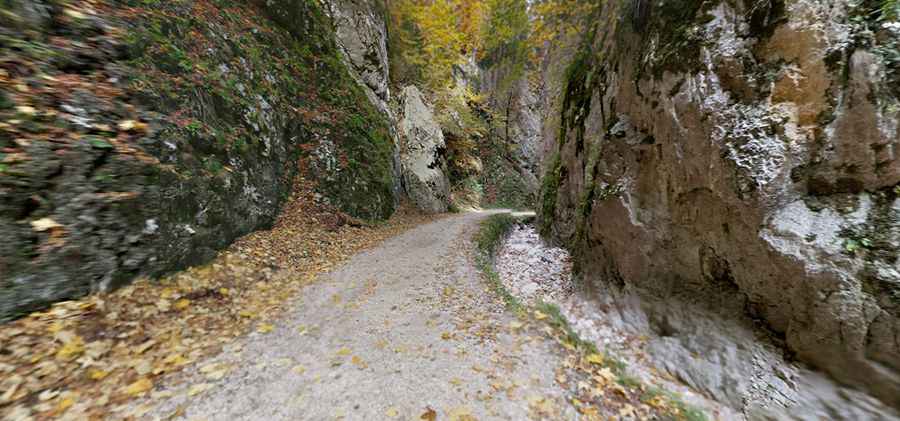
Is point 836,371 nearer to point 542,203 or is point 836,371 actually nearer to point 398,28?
point 542,203

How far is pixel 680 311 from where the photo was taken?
4.49 m

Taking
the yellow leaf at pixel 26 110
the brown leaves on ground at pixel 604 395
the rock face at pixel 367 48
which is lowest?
the brown leaves on ground at pixel 604 395

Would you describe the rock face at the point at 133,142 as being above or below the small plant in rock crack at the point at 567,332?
above

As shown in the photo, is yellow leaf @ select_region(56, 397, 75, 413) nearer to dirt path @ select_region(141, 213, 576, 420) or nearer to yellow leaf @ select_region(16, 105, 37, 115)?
dirt path @ select_region(141, 213, 576, 420)

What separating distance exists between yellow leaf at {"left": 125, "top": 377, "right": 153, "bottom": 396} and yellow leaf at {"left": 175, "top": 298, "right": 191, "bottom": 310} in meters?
1.23

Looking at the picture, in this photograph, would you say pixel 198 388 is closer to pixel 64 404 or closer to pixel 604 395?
pixel 64 404

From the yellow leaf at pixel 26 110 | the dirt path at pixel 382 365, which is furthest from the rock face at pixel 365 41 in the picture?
the dirt path at pixel 382 365

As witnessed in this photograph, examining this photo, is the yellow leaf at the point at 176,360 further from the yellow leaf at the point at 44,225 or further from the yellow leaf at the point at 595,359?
the yellow leaf at the point at 595,359

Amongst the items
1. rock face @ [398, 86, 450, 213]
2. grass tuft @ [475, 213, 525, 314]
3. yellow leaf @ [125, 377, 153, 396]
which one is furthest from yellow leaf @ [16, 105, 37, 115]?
rock face @ [398, 86, 450, 213]

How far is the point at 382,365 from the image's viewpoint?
3.39 meters

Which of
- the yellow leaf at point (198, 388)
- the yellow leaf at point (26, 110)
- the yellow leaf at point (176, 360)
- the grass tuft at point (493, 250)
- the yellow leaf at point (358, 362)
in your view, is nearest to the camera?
the yellow leaf at point (198, 388)

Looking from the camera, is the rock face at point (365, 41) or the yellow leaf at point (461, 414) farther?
the rock face at point (365, 41)

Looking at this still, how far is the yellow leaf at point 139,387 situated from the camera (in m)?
2.70

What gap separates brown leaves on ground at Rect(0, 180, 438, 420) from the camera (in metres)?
2.49
